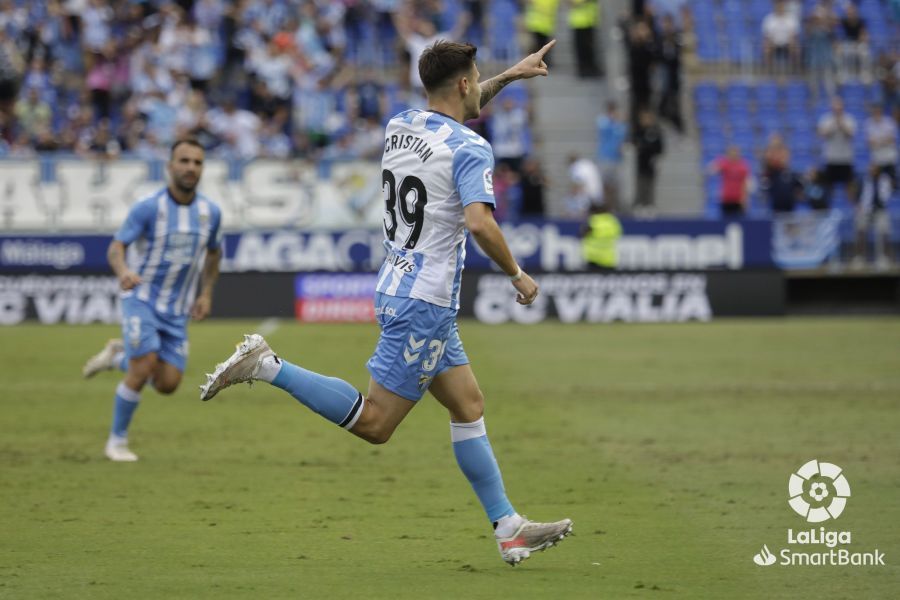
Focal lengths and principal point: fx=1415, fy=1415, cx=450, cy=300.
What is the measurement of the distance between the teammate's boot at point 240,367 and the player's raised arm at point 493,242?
1255 mm

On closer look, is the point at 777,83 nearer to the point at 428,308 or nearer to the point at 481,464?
the point at 481,464

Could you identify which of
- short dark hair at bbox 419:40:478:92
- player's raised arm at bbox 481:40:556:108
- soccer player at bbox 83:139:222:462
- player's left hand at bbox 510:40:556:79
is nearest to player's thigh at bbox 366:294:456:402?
short dark hair at bbox 419:40:478:92

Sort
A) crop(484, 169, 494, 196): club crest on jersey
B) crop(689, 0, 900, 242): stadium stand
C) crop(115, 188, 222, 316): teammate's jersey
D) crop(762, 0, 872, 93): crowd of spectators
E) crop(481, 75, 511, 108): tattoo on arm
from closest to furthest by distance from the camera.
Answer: crop(484, 169, 494, 196): club crest on jersey, crop(481, 75, 511, 108): tattoo on arm, crop(115, 188, 222, 316): teammate's jersey, crop(689, 0, 900, 242): stadium stand, crop(762, 0, 872, 93): crowd of spectators

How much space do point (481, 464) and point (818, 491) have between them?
122 inches

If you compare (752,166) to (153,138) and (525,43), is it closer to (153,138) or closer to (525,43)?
(525,43)

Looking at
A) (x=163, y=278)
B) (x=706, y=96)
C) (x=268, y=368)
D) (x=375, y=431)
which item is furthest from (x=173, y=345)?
(x=706, y=96)

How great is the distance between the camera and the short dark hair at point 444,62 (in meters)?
6.91

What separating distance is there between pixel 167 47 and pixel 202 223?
1625 cm

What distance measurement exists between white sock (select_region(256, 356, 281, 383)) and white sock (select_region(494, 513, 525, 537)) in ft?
4.46

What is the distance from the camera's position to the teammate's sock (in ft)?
23.1

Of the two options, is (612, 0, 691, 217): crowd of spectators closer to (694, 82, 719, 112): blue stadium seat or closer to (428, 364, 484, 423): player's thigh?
(694, 82, 719, 112): blue stadium seat

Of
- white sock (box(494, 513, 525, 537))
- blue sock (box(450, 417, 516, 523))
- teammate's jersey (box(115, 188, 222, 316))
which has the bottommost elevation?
white sock (box(494, 513, 525, 537))

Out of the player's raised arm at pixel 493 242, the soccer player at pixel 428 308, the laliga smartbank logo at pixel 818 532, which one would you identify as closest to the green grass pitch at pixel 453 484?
the laliga smartbank logo at pixel 818 532

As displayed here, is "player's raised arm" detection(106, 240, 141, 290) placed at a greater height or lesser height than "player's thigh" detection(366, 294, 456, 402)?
greater
